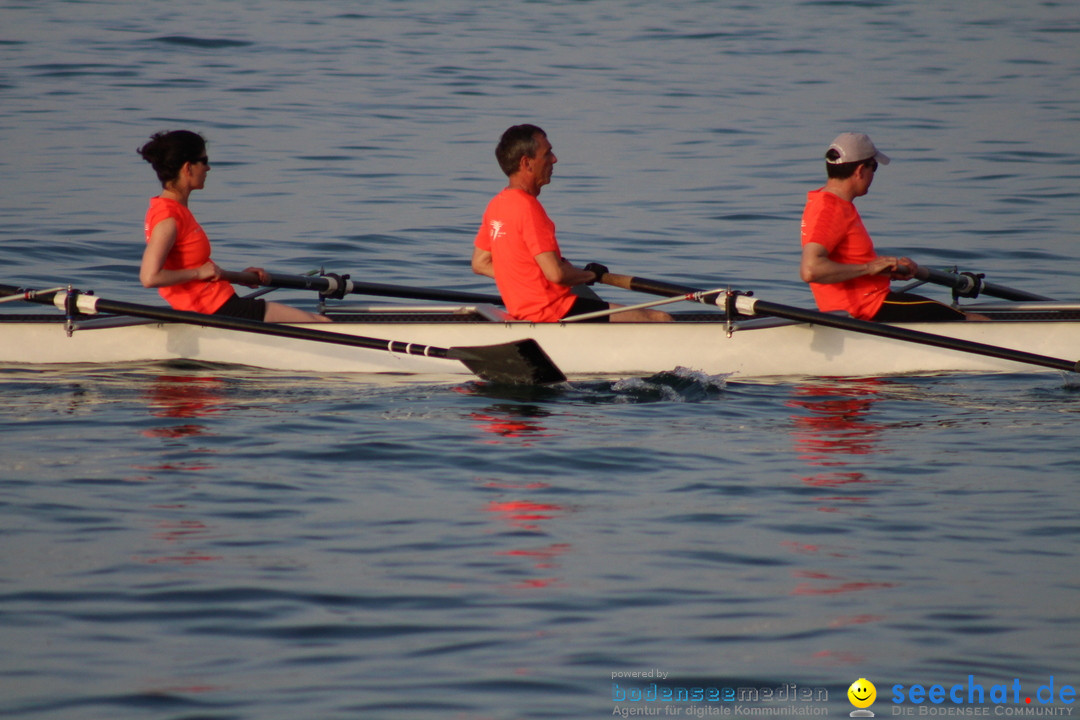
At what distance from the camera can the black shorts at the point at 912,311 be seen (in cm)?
766

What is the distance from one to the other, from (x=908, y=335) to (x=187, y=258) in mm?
3730

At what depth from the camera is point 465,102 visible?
20281 millimetres

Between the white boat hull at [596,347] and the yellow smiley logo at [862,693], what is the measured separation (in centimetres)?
369

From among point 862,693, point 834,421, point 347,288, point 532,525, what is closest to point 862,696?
point 862,693

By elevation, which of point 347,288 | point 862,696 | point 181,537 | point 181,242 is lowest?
point 862,696

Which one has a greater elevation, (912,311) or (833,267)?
(833,267)

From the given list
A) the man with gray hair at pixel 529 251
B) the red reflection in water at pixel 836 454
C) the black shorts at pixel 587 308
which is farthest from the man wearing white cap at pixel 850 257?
the black shorts at pixel 587 308

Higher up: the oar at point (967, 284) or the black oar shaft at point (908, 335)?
the oar at point (967, 284)

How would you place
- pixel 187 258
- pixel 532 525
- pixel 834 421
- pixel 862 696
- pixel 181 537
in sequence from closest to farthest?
pixel 862 696
pixel 181 537
pixel 532 525
pixel 834 421
pixel 187 258

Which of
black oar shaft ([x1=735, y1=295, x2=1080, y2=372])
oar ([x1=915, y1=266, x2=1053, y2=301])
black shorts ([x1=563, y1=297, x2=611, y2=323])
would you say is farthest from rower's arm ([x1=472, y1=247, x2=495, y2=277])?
oar ([x1=915, y1=266, x2=1053, y2=301])

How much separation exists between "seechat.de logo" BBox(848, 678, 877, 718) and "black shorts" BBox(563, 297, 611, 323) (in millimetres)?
3849

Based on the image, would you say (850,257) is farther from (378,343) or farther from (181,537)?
(181,537)

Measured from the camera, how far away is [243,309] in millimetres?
7605

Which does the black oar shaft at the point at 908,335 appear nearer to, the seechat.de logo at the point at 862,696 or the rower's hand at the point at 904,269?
the rower's hand at the point at 904,269
